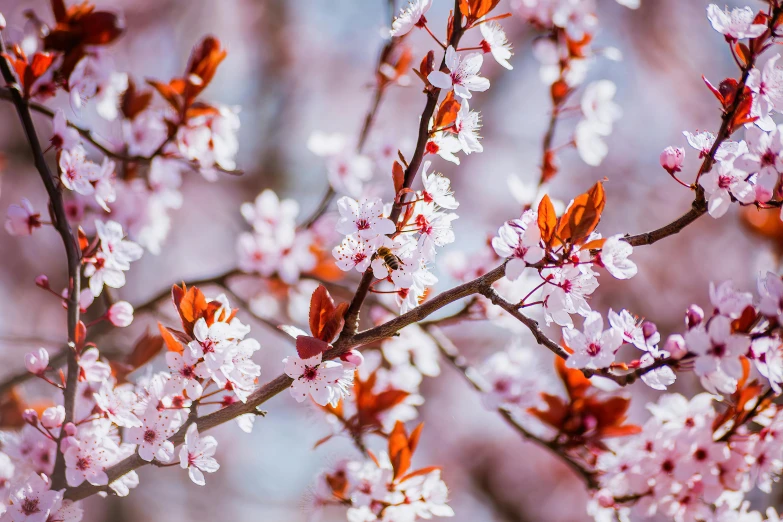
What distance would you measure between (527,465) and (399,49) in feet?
11.8

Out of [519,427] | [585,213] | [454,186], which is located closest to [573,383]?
[519,427]

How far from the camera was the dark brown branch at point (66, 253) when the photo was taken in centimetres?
81

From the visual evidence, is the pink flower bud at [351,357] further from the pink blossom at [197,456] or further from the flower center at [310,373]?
the pink blossom at [197,456]

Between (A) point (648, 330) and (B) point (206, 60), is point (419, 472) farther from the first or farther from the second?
(B) point (206, 60)

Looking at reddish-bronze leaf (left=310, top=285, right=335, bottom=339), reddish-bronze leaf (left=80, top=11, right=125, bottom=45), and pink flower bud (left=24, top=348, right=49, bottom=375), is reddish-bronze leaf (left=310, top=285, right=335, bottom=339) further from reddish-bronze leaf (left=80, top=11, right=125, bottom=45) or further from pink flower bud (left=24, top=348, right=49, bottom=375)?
reddish-bronze leaf (left=80, top=11, right=125, bottom=45)

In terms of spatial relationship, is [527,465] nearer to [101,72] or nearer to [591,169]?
[591,169]

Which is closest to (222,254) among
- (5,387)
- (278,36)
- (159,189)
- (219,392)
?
(278,36)

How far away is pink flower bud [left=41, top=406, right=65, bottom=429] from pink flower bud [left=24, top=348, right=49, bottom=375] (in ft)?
0.20

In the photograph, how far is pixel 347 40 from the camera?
4.65 m

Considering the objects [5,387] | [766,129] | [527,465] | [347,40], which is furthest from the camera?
[347,40]

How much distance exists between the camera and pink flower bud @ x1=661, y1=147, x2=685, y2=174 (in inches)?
30.5

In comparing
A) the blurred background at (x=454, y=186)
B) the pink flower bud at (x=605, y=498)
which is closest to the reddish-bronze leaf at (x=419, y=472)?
the pink flower bud at (x=605, y=498)

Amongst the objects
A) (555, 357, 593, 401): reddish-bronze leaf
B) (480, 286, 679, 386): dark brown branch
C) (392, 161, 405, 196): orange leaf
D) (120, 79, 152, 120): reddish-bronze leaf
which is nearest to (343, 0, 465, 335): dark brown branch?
(392, 161, 405, 196): orange leaf

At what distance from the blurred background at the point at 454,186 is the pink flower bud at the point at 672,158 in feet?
9.11
